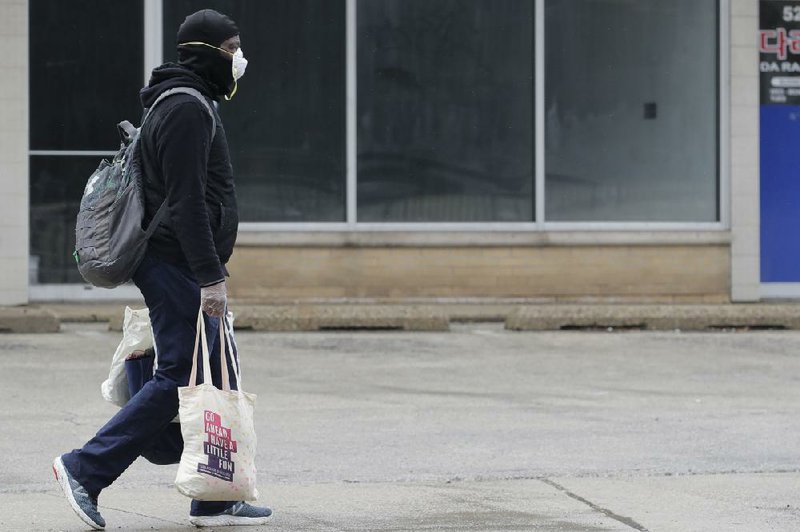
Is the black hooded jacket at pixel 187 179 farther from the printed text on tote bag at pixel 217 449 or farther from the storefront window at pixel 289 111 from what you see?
the storefront window at pixel 289 111

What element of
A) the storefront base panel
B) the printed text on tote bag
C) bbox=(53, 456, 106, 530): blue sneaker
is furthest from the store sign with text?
bbox=(53, 456, 106, 530): blue sneaker

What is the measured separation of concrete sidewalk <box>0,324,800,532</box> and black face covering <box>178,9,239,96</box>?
1.73 meters

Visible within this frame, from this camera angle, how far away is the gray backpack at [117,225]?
5.66m

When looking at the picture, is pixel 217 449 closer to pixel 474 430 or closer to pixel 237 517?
pixel 237 517

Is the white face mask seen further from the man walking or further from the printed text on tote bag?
the printed text on tote bag

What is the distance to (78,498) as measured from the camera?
5711 millimetres

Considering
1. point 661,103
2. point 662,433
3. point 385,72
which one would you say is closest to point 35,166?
point 385,72

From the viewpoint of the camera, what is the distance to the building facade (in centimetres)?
1498

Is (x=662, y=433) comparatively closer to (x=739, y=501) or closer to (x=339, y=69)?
(x=739, y=501)

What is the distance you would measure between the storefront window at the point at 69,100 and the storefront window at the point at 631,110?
4.22 m

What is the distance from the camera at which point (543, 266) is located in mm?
15469

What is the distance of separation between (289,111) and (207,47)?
949 centimetres

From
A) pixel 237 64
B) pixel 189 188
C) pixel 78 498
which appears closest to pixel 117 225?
pixel 189 188

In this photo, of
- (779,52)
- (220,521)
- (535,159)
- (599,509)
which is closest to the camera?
(220,521)
